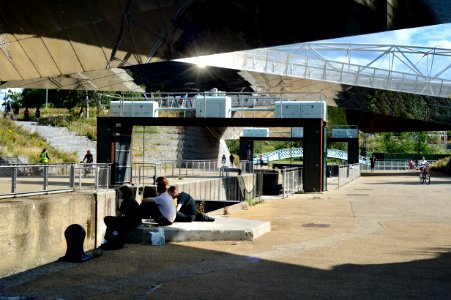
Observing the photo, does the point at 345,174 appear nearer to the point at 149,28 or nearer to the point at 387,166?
the point at 149,28

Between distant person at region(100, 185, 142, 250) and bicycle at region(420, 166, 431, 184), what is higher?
bicycle at region(420, 166, 431, 184)

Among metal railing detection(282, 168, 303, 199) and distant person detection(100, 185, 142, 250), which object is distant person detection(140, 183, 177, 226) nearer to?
distant person detection(100, 185, 142, 250)

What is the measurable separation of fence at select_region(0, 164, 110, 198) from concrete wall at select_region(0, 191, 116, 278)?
1.83 ft

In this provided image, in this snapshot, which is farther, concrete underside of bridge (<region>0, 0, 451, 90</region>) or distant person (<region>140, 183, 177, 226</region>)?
concrete underside of bridge (<region>0, 0, 451, 90</region>)

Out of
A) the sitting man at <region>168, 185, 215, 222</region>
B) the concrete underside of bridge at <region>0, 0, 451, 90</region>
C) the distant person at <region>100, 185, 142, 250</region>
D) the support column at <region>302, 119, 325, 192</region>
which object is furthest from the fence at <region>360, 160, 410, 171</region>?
the distant person at <region>100, 185, 142, 250</region>

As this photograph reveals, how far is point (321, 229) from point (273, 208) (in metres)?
5.83

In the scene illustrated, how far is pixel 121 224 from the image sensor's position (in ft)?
34.9

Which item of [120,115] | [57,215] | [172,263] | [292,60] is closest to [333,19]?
[120,115]

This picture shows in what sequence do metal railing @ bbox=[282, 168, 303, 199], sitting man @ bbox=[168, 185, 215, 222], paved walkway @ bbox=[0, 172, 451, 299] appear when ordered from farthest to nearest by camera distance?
metal railing @ bbox=[282, 168, 303, 199] → sitting man @ bbox=[168, 185, 215, 222] → paved walkway @ bbox=[0, 172, 451, 299]

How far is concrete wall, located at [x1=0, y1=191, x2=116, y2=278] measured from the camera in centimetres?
1177

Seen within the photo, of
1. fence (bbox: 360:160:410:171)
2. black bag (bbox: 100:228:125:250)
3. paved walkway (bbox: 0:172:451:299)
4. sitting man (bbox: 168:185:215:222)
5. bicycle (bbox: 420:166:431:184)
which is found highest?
fence (bbox: 360:160:410:171)

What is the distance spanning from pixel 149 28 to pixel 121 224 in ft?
59.4

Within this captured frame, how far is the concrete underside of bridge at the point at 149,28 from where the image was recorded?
2437 centimetres

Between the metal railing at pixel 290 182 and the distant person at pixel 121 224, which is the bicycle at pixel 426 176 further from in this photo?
the distant person at pixel 121 224
